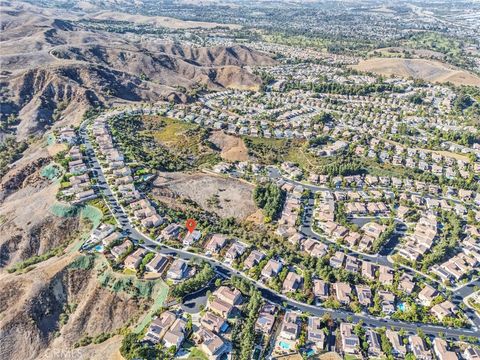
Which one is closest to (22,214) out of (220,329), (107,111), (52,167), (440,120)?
(52,167)

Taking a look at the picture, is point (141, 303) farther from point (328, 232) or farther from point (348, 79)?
point (348, 79)

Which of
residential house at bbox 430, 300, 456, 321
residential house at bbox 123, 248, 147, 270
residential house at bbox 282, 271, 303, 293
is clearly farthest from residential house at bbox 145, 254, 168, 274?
residential house at bbox 430, 300, 456, 321

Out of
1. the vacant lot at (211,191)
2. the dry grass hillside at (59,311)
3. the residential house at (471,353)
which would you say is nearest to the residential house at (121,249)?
the dry grass hillside at (59,311)

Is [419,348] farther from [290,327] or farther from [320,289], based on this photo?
[290,327]

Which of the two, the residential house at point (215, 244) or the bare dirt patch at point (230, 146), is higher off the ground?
the residential house at point (215, 244)

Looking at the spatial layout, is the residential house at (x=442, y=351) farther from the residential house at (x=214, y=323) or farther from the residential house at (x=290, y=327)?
the residential house at (x=214, y=323)
